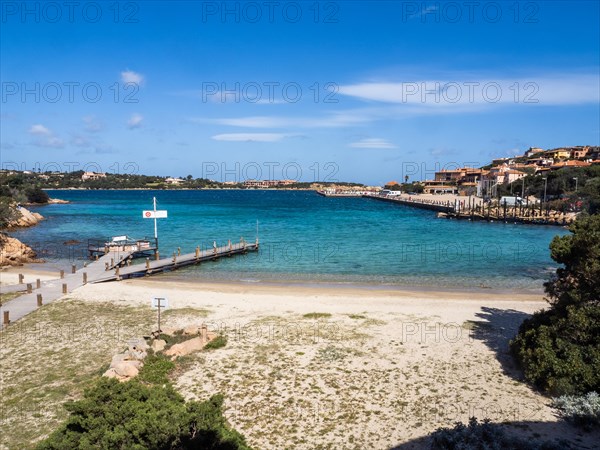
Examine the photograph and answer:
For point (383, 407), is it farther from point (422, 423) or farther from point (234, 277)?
point (234, 277)

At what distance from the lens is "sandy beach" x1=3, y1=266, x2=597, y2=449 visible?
9406mm

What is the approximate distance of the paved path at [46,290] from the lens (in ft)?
57.8

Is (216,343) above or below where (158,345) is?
below

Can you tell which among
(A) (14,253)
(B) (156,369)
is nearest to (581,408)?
(B) (156,369)

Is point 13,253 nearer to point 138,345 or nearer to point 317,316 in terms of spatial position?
point 138,345

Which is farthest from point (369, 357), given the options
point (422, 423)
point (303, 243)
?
point (303, 243)

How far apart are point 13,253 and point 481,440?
33.0 meters

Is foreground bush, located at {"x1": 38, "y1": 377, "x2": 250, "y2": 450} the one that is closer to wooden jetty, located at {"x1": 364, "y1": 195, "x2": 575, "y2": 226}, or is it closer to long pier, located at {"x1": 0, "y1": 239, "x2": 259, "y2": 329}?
long pier, located at {"x1": 0, "y1": 239, "x2": 259, "y2": 329}

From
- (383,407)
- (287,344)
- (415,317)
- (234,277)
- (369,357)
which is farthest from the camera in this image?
(234,277)

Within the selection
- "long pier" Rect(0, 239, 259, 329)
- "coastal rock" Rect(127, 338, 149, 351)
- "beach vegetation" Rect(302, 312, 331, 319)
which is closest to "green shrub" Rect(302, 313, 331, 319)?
"beach vegetation" Rect(302, 312, 331, 319)

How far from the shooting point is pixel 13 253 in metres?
31.8

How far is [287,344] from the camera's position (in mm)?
14133

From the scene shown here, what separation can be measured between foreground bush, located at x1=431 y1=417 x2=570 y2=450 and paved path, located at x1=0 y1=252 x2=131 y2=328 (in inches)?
574

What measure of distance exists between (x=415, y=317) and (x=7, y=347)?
45.0 feet
